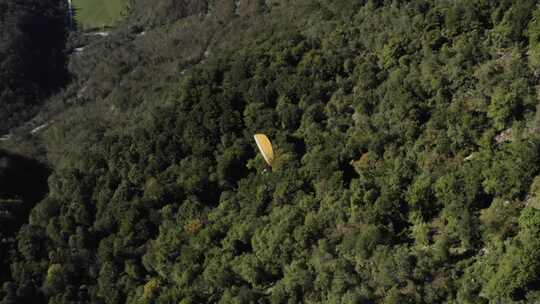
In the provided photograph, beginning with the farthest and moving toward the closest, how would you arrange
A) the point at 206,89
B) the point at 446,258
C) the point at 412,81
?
the point at 206,89, the point at 412,81, the point at 446,258

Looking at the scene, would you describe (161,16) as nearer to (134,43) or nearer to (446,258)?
(134,43)

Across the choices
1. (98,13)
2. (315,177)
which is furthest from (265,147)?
(98,13)

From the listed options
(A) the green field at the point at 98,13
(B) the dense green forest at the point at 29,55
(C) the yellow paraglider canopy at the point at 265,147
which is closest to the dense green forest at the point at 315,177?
(C) the yellow paraglider canopy at the point at 265,147

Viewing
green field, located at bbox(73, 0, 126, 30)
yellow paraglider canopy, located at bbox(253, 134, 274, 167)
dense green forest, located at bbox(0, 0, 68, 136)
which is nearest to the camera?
yellow paraglider canopy, located at bbox(253, 134, 274, 167)

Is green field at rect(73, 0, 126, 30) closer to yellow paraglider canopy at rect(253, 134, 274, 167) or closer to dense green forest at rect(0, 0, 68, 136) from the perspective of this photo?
dense green forest at rect(0, 0, 68, 136)

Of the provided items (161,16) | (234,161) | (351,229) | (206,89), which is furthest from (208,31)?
(351,229)

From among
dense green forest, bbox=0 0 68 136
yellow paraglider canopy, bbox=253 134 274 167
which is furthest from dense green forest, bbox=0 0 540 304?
dense green forest, bbox=0 0 68 136
